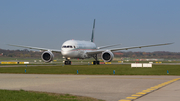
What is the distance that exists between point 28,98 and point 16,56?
115529 mm

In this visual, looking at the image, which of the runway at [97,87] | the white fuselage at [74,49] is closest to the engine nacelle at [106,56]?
the white fuselage at [74,49]

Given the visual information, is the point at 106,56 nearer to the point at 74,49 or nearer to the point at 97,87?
the point at 74,49

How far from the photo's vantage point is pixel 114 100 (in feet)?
47.2

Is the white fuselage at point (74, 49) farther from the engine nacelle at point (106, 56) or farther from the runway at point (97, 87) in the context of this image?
the runway at point (97, 87)

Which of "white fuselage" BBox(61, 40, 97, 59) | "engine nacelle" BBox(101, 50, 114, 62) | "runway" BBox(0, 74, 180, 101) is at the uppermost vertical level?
"white fuselage" BBox(61, 40, 97, 59)

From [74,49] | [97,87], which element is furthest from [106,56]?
[97,87]

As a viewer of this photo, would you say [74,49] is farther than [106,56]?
Yes

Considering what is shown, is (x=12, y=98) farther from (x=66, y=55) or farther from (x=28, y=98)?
(x=66, y=55)

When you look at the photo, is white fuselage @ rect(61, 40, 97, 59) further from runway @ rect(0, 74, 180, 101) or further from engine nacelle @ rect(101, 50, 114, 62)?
runway @ rect(0, 74, 180, 101)

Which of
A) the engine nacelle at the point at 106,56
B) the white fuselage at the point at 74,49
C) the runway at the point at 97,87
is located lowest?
the runway at the point at 97,87

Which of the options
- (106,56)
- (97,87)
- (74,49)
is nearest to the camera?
(97,87)

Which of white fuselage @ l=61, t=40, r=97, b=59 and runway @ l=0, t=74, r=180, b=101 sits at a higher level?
white fuselage @ l=61, t=40, r=97, b=59

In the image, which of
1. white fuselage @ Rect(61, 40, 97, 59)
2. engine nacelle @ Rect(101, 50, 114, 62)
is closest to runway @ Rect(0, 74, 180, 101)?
engine nacelle @ Rect(101, 50, 114, 62)

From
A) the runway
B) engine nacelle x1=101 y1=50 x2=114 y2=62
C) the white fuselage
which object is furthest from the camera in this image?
the white fuselage
